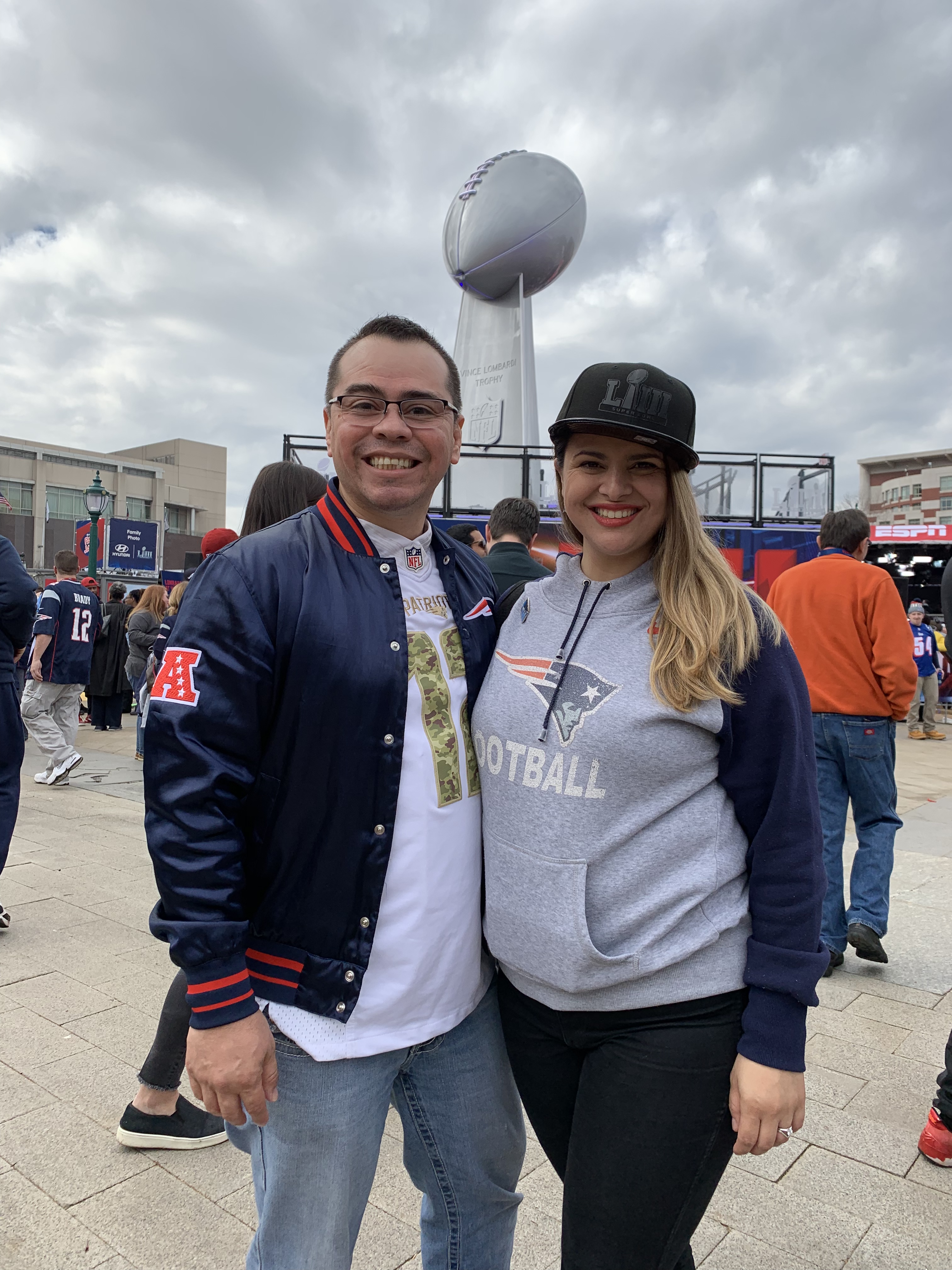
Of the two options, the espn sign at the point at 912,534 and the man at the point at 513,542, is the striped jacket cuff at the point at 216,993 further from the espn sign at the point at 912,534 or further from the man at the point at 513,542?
the espn sign at the point at 912,534

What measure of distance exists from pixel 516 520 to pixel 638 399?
257cm

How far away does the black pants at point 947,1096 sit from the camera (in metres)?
2.52

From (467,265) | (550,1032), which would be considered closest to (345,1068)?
(550,1032)

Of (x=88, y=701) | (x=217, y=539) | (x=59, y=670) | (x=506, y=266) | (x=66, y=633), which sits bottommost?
(x=88, y=701)

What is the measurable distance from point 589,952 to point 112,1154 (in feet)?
6.70

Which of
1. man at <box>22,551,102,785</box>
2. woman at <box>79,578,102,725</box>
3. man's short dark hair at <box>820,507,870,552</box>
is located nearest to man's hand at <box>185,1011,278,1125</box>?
man's short dark hair at <box>820,507,870,552</box>

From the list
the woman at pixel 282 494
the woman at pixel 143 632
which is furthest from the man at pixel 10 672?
the woman at pixel 143 632

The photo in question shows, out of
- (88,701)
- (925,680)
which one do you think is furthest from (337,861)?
(925,680)

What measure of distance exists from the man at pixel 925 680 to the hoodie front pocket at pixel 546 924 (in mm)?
13520

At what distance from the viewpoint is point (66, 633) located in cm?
812

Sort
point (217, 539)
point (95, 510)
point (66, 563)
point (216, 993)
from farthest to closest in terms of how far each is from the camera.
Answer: point (95, 510) < point (66, 563) < point (217, 539) < point (216, 993)

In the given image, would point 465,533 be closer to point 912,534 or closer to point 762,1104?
point 762,1104

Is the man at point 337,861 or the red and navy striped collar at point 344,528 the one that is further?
the red and navy striped collar at point 344,528

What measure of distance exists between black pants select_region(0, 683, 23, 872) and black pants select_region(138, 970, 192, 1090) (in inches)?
77.2
